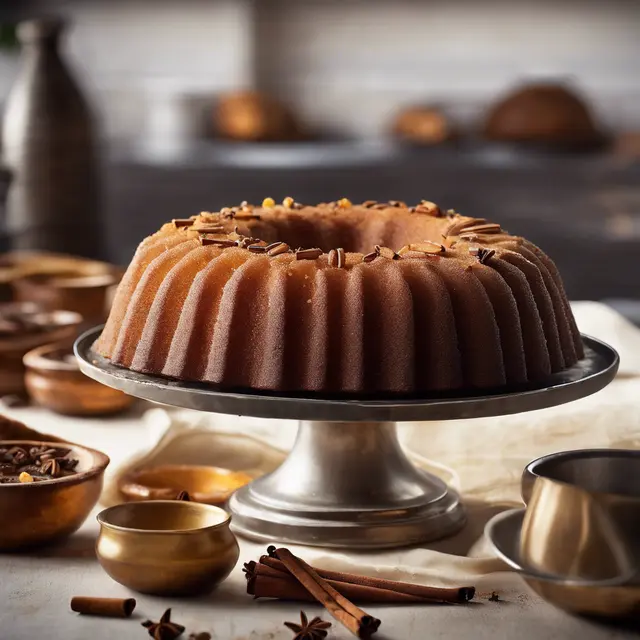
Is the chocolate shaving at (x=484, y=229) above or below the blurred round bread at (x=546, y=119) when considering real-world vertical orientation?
above

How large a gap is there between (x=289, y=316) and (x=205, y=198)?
10.9 ft

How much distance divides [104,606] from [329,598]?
8.6 inches

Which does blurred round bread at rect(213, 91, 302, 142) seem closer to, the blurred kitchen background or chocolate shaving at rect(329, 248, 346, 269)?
the blurred kitchen background

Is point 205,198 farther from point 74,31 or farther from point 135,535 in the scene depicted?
point 135,535

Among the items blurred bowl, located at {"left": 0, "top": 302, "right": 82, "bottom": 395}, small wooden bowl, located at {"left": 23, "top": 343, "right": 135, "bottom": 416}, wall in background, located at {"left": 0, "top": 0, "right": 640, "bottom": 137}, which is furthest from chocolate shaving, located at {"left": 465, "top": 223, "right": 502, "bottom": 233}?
wall in background, located at {"left": 0, "top": 0, "right": 640, "bottom": 137}

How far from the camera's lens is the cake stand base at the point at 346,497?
1406 mm

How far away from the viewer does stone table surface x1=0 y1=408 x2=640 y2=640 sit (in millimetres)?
1154

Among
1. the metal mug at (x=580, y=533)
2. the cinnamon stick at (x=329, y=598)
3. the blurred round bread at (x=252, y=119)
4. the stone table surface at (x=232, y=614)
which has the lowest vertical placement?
the stone table surface at (x=232, y=614)

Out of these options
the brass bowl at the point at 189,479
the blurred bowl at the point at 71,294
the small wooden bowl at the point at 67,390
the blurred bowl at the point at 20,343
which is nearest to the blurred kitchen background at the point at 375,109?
the blurred bowl at the point at 71,294

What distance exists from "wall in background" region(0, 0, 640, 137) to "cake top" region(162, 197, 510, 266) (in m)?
3.68

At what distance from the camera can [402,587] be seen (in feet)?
4.04

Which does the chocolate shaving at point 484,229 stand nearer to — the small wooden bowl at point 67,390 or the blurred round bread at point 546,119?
the small wooden bowl at point 67,390

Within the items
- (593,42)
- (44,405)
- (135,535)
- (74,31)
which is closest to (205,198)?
(74,31)

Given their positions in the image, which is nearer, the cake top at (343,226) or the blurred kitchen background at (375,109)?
the cake top at (343,226)
